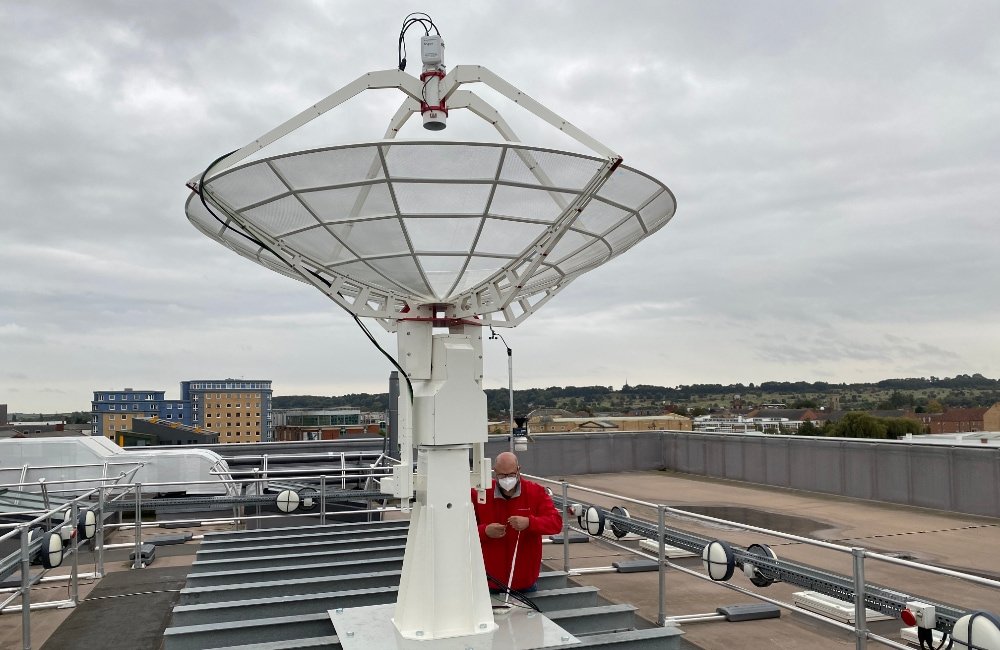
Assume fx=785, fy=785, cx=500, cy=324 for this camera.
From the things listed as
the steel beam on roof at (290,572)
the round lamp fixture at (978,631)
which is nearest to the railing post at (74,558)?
the steel beam on roof at (290,572)

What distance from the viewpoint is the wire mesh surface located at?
598 cm

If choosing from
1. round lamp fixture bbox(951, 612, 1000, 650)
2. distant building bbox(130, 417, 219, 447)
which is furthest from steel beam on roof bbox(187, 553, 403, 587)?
distant building bbox(130, 417, 219, 447)

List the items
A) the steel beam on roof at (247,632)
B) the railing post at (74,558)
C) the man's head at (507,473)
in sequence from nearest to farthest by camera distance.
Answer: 1. the steel beam on roof at (247,632)
2. the man's head at (507,473)
3. the railing post at (74,558)

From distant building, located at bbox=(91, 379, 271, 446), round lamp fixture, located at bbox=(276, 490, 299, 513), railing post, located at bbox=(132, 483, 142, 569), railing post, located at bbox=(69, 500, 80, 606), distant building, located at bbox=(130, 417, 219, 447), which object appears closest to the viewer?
railing post, located at bbox=(69, 500, 80, 606)

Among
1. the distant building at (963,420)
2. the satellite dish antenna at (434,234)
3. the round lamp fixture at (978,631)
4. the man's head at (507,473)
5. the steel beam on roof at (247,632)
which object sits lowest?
the distant building at (963,420)

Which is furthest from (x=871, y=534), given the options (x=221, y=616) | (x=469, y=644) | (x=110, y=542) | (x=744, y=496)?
(x=110, y=542)

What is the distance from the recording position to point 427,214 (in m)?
6.49

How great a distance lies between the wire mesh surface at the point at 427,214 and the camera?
5.98 meters

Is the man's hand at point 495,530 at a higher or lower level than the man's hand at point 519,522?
lower

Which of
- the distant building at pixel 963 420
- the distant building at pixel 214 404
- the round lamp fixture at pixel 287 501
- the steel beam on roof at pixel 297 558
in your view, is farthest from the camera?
the distant building at pixel 214 404

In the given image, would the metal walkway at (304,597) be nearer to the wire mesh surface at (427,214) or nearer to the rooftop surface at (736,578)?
the rooftop surface at (736,578)

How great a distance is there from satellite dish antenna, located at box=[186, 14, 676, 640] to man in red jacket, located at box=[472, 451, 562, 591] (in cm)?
43

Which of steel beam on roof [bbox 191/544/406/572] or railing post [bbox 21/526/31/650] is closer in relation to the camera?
railing post [bbox 21/526/31/650]

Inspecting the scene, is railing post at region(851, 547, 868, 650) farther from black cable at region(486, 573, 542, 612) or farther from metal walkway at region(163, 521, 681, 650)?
black cable at region(486, 573, 542, 612)
